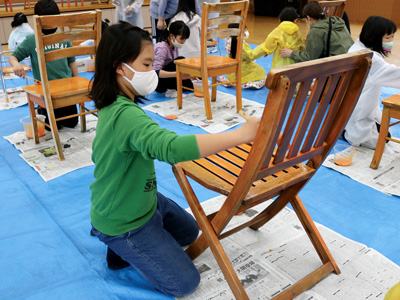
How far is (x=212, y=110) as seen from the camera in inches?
135

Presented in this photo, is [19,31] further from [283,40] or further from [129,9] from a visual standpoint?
[283,40]

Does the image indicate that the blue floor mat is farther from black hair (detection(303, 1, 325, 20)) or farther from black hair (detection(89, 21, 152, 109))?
black hair (detection(303, 1, 325, 20))

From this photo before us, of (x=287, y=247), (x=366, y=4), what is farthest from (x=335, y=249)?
(x=366, y=4)

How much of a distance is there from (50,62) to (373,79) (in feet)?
7.17

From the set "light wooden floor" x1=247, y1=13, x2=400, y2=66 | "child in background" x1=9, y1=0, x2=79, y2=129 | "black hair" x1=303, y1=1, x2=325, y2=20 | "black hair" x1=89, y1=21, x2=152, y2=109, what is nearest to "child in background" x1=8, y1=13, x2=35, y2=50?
"child in background" x1=9, y1=0, x2=79, y2=129

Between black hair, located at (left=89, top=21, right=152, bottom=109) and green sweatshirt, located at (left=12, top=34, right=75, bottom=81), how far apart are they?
1.62 metres

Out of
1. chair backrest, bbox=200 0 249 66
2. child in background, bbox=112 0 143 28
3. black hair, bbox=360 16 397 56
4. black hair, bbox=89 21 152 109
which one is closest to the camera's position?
black hair, bbox=89 21 152 109

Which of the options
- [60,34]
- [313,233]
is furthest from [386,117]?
[60,34]

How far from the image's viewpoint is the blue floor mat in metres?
1.56

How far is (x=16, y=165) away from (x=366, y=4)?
7.97 m

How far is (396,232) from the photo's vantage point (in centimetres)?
185

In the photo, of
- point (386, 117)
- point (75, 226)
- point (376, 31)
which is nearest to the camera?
point (75, 226)

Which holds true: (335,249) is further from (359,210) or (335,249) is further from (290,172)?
(290,172)

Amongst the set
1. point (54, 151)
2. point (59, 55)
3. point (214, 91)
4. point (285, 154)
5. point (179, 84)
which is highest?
point (285, 154)
